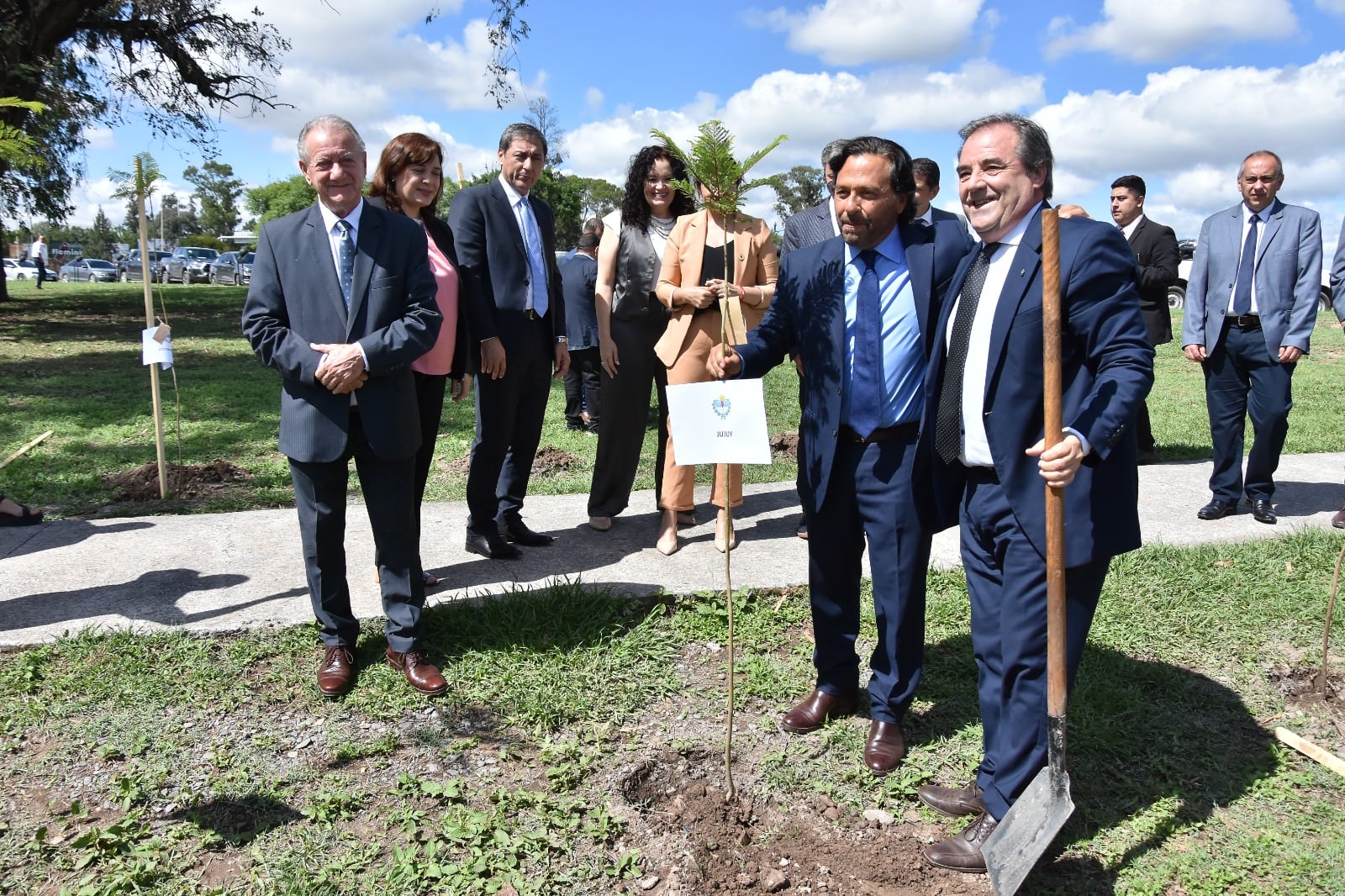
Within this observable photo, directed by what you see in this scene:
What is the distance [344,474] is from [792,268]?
199 cm

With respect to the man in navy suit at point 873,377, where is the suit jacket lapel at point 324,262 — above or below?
above

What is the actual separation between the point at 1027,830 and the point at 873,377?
1.49m

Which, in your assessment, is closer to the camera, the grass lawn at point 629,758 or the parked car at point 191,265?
the grass lawn at point 629,758

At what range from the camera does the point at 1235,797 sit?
3.28 meters

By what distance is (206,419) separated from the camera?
9.81 metres

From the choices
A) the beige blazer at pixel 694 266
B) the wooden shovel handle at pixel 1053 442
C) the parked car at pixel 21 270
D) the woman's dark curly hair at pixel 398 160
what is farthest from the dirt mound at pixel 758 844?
the parked car at pixel 21 270

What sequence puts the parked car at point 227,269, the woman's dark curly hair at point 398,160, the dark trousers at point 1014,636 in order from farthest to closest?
the parked car at point 227,269
the woman's dark curly hair at point 398,160
the dark trousers at point 1014,636

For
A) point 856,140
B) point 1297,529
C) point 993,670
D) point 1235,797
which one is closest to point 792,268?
point 856,140

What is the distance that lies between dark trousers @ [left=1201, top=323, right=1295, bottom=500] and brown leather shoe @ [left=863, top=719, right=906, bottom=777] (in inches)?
158

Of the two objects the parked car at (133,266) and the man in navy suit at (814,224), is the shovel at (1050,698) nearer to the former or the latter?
the man in navy suit at (814,224)

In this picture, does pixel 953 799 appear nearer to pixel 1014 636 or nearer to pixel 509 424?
pixel 1014 636

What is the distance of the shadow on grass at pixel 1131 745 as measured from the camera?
3057 mm

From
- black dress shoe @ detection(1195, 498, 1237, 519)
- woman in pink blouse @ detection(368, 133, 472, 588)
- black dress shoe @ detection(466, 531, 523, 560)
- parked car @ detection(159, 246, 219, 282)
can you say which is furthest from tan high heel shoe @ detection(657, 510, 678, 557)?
parked car @ detection(159, 246, 219, 282)

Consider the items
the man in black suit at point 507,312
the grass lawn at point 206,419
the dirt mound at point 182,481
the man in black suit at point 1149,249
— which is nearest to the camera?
the man in black suit at point 507,312
